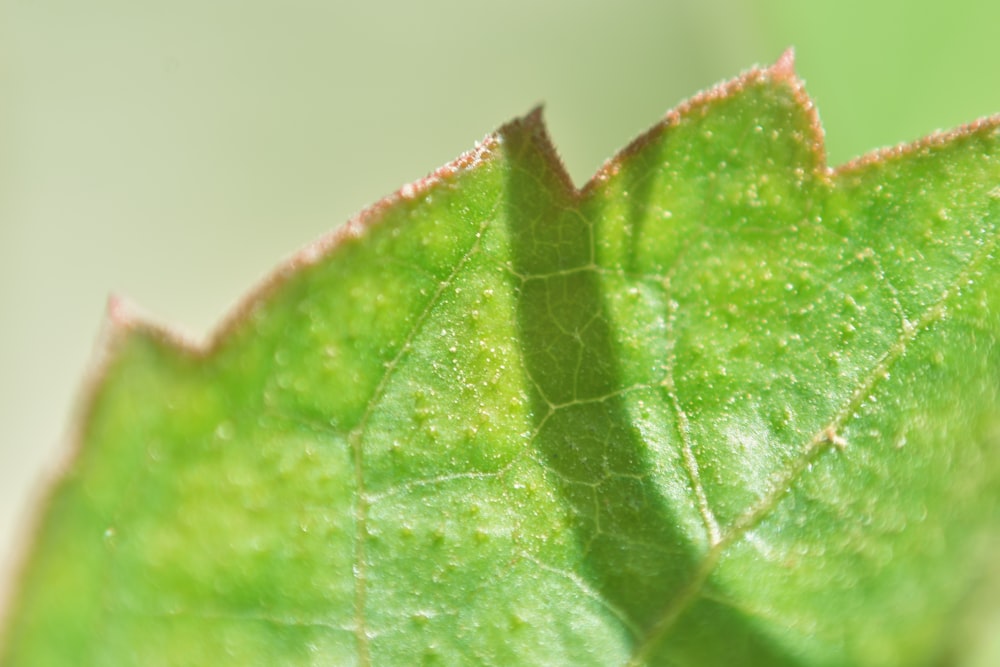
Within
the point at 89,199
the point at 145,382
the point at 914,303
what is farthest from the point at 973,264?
the point at 89,199

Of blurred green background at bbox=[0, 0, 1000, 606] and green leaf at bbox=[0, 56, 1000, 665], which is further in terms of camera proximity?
blurred green background at bbox=[0, 0, 1000, 606]

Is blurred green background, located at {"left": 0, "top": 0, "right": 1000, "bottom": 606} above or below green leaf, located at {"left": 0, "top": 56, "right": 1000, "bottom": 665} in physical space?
above

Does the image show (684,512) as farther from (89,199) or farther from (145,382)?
(89,199)

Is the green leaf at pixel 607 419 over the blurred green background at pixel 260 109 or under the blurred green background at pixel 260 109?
under

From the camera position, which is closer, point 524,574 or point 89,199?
point 524,574
